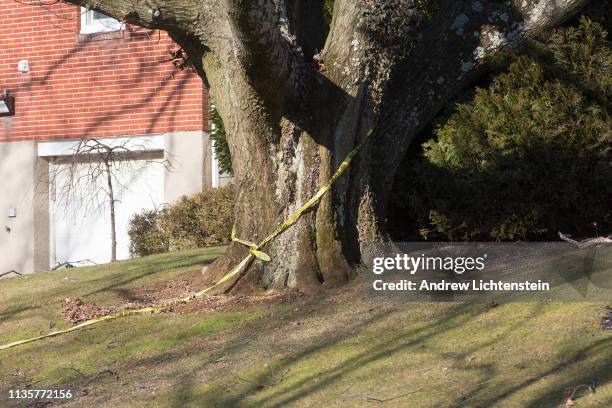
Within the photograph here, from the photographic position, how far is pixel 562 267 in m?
8.77

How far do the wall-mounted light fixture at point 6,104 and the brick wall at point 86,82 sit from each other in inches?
7.5

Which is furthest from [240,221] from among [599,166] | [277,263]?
[599,166]

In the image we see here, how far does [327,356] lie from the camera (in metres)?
7.34

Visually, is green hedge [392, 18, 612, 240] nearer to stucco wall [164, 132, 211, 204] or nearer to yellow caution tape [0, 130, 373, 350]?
yellow caution tape [0, 130, 373, 350]

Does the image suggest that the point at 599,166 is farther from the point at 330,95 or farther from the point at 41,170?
the point at 41,170

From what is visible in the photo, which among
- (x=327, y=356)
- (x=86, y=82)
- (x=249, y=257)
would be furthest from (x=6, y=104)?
(x=327, y=356)

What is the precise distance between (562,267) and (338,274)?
1.99m

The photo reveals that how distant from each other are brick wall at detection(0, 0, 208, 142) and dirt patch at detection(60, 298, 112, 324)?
6607 millimetres

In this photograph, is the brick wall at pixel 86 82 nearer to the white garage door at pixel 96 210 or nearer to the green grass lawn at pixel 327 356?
the white garage door at pixel 96 210

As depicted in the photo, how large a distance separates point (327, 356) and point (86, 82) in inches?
403

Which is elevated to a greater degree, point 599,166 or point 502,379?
point 599,166

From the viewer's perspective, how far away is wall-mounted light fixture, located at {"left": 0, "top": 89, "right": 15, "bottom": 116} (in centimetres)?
1585

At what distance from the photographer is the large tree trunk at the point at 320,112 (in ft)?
29.1

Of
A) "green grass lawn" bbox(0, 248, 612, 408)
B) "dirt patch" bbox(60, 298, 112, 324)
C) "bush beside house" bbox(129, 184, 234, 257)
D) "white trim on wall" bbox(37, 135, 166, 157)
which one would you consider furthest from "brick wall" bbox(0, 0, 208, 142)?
"green grass lawn" bbox(0, 248, 612, 408)
